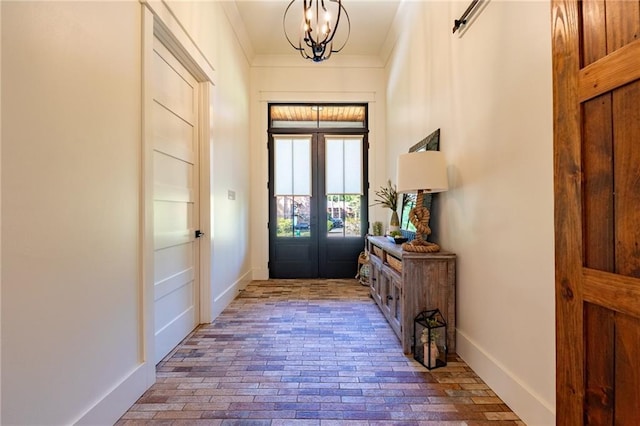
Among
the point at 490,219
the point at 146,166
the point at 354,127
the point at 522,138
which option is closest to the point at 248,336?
the point at 146,166

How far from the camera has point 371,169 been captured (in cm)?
507

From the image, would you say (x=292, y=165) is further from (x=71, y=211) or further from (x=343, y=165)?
(x=71, y=211)

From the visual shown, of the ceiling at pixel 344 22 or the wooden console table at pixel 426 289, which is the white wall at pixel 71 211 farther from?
the ceiling at pixel 344 22

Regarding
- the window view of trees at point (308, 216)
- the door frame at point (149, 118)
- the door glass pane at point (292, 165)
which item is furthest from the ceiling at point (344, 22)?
the window view of trees at point (308, 216)

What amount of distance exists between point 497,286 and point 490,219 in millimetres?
412

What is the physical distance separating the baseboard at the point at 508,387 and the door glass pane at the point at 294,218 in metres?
3.23

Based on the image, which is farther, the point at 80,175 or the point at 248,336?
the point at 248,336

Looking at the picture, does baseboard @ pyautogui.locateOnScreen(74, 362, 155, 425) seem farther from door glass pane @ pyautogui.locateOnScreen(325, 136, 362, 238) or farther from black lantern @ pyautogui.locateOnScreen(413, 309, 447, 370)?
door glass pane @ pyautogui.locateOnScreen(325, 136, 362, 238)

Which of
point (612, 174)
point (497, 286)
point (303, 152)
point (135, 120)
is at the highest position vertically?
point (303, 152)

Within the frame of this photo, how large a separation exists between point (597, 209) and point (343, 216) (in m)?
4.24

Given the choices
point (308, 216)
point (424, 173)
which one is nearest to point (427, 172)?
point (424, 173)

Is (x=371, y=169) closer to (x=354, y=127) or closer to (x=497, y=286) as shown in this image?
(x=354, y=127)

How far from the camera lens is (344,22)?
4.18m

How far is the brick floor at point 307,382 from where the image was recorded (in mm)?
1640
